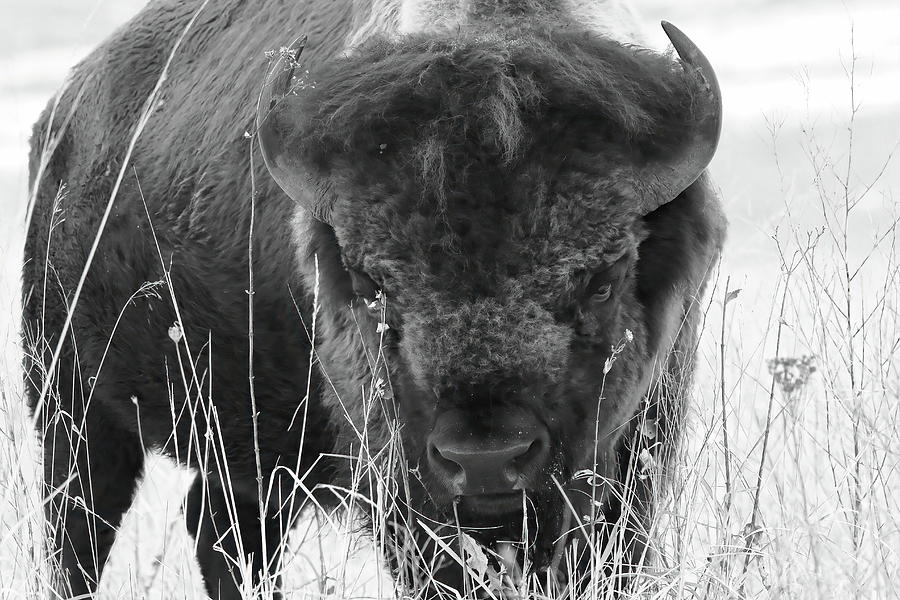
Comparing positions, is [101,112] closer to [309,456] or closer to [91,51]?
[91,51]

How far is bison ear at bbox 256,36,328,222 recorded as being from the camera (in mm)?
3684

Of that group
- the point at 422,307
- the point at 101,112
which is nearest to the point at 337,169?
the point at 422,307

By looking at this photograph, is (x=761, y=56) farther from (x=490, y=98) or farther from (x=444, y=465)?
(x=444, y=465)

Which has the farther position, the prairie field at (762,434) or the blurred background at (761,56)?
the blurred background at (761,56)

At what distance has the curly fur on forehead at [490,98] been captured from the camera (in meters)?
3.37

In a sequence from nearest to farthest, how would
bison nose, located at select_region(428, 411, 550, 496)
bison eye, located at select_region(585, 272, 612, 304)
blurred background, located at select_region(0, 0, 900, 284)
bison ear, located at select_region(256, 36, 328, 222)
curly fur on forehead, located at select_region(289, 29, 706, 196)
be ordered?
bison nose, located at select_region(428, 411, 550, 496)
curly fur on forehead, located at select_region(289, 29, 706, 196)
bison eye, located at select_region(585, 272, 612, 304)
bison ear, located at select_region(256, 36, 328, 222)
blurred background, located at select_region(0, 0, 900, 284)

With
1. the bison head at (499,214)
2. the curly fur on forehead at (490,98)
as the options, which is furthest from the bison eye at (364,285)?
the curly fur on forehead at (490,98)

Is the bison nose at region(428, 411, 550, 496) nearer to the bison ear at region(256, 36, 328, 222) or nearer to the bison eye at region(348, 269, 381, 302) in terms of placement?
the bison eye at region(348, 269, 381, 302)

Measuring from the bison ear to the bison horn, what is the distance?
1.03m

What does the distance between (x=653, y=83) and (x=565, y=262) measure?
67 centimetres

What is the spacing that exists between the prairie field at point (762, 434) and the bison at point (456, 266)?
0.78ft

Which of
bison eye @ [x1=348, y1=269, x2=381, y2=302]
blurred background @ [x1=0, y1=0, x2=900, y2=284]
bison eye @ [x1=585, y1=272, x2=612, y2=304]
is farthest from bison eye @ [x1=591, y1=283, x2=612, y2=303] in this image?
blurred background @ [x1=0, y1=0, x2=900, y2=284]

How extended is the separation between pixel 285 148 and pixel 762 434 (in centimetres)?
177

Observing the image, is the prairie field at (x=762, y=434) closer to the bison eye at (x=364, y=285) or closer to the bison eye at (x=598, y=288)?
the bison eye at (x=598, y=288)
